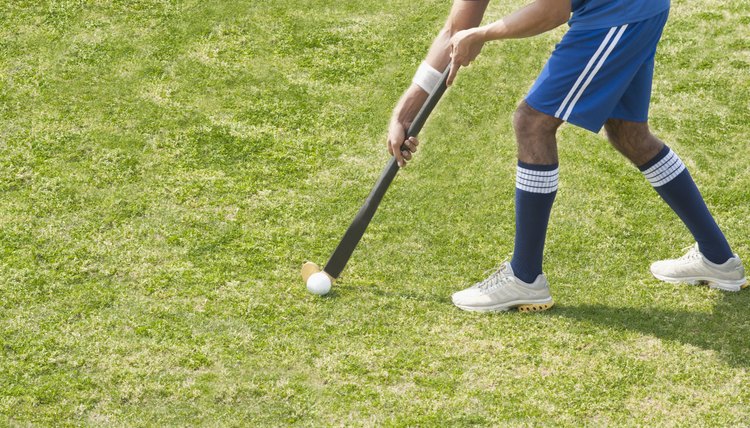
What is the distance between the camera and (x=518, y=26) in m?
3.66

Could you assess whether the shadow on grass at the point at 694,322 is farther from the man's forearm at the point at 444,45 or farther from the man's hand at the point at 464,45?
the man's hand at the point at 464,45

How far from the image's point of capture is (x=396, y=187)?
5137 mm

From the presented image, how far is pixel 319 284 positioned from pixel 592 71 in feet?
4.70

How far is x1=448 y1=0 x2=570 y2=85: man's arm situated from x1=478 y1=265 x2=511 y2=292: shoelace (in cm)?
96

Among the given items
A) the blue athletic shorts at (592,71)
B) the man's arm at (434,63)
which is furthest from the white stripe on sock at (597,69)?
the man's arm at (434,63)

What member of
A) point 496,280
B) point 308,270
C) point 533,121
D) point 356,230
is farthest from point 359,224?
point 533,121

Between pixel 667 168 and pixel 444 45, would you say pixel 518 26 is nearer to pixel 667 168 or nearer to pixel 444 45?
pixel 444 45

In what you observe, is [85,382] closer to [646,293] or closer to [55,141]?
[55,141]

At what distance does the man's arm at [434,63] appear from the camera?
398cm

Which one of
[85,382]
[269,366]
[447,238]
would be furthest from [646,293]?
[85,382]

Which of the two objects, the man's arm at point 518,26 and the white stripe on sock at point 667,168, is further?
the white stripe on sock at point 667,168

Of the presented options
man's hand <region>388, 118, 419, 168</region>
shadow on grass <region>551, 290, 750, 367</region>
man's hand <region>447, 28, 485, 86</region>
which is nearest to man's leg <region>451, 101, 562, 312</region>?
shadow on grass <region>551, 290, 750, 367</region>

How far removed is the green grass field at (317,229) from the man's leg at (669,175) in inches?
10.7

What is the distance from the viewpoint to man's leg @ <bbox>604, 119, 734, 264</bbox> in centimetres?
416
